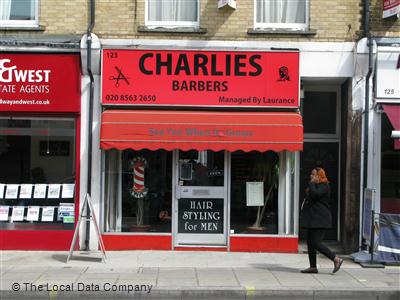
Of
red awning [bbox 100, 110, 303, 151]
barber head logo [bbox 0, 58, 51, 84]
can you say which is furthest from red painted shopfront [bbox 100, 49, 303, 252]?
barber head logo [bbox 0, 58, 51, 84]

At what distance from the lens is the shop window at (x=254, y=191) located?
11.0m

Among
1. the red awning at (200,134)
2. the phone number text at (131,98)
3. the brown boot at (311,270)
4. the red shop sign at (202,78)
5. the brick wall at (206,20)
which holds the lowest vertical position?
the brown boot at (311,270)

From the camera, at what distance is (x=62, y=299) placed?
25.1 ft

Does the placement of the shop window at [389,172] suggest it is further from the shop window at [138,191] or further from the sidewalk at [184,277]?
the shop window at [138,191]

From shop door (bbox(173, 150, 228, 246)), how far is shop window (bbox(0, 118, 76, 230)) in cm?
211

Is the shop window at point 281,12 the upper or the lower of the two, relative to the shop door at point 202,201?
upper

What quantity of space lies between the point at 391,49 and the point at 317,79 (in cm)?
148

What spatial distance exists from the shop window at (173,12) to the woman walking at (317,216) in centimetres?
418

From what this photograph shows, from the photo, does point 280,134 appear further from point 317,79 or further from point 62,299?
point 62,299

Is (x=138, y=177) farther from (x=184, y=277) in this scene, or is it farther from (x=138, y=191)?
(x=184, y=277)

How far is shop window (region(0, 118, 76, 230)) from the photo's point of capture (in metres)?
10.9

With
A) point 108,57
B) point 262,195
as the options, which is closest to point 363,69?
point 262,195

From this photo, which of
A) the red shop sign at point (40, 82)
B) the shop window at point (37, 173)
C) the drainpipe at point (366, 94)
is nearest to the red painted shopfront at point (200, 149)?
the red shop sign at point (40, 82)

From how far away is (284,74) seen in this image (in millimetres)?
10727
